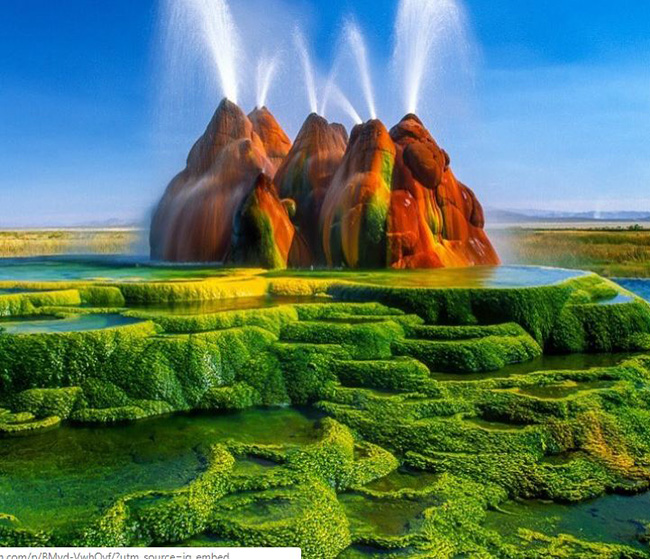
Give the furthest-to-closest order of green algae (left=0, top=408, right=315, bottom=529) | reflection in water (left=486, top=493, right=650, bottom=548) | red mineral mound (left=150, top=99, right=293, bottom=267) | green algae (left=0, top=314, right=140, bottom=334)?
red mineral mound (left=150, top=99, right=293, bottom=267) < green algae (left=0, top=314, right=140, bottom=334) < green algae (left=0, top=408, right=315, bottom=529) < reflection in water (left=486, top=493, right=650, bottom=548)

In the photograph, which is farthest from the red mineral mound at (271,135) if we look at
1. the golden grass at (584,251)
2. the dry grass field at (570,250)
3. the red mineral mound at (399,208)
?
the golden grass at (584,251)

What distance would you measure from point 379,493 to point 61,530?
179 inches

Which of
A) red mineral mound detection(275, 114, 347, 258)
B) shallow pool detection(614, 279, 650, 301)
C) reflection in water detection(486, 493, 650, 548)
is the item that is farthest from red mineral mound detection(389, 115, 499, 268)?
reflection in water detection(486, 493, 650, 548)

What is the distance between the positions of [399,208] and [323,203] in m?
4.77

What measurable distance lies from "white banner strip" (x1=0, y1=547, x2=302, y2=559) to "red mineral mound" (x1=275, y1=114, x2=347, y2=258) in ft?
91.2

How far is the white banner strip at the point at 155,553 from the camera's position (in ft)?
21.7

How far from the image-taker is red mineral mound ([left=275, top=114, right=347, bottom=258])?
35.4 m

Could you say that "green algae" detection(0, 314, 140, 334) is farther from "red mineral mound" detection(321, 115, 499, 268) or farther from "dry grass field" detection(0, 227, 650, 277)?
"dry grass field" detection(0, 227, 650, 277)

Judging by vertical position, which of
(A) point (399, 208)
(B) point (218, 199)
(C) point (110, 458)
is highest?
(B) point (218, 199)

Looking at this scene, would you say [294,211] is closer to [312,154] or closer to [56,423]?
[312,154]

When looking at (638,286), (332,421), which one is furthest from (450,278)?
(638,286)

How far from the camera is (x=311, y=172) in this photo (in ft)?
119

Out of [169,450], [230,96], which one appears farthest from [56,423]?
[230,96]

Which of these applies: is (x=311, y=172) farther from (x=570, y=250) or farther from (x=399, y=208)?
(x=570, y=250)
